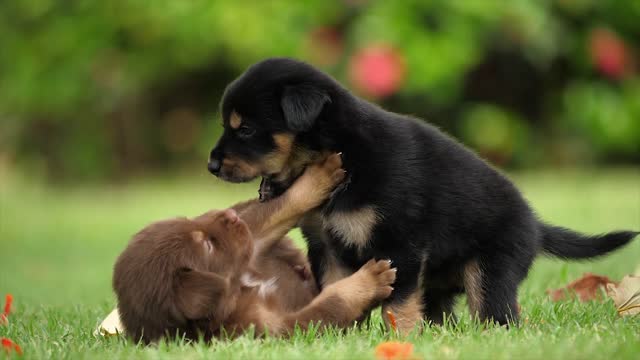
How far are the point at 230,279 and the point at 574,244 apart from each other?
155 centimetres

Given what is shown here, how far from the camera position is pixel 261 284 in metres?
3.71

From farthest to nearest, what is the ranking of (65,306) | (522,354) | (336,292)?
(65,306)
(336,292)
(522,354)

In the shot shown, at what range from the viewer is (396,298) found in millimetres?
3574

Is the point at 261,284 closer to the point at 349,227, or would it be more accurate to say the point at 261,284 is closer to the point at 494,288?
the point at 349,227

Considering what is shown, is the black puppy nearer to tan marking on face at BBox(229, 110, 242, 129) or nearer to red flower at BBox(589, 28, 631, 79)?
tan marking on face at BBox(229, 110, 242, 129)

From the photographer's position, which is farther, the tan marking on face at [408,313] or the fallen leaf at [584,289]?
the fallen leaf at [584,289]

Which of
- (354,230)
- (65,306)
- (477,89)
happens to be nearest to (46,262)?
(65,306)

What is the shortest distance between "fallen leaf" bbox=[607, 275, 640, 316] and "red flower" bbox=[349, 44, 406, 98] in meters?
9.50

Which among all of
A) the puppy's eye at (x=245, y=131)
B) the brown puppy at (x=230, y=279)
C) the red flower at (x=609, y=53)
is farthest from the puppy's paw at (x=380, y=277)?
the red flower at (x=609, y=53)

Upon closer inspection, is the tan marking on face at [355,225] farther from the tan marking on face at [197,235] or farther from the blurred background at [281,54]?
the blurred background at [281,54]

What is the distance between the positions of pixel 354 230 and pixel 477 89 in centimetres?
1182

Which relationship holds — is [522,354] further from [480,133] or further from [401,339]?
[480,133]

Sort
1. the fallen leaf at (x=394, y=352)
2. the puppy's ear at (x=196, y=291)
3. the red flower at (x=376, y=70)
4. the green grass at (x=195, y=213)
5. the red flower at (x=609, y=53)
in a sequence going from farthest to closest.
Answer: the red flower at (x=609, y=53)
the red flower at (x=376, y=70)
the puppy's ear at (x=196, y=291)
the green grass at (x=195, y=213)
the fallen leaf at (x=394, y=352)

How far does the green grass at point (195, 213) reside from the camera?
10.0 feet
